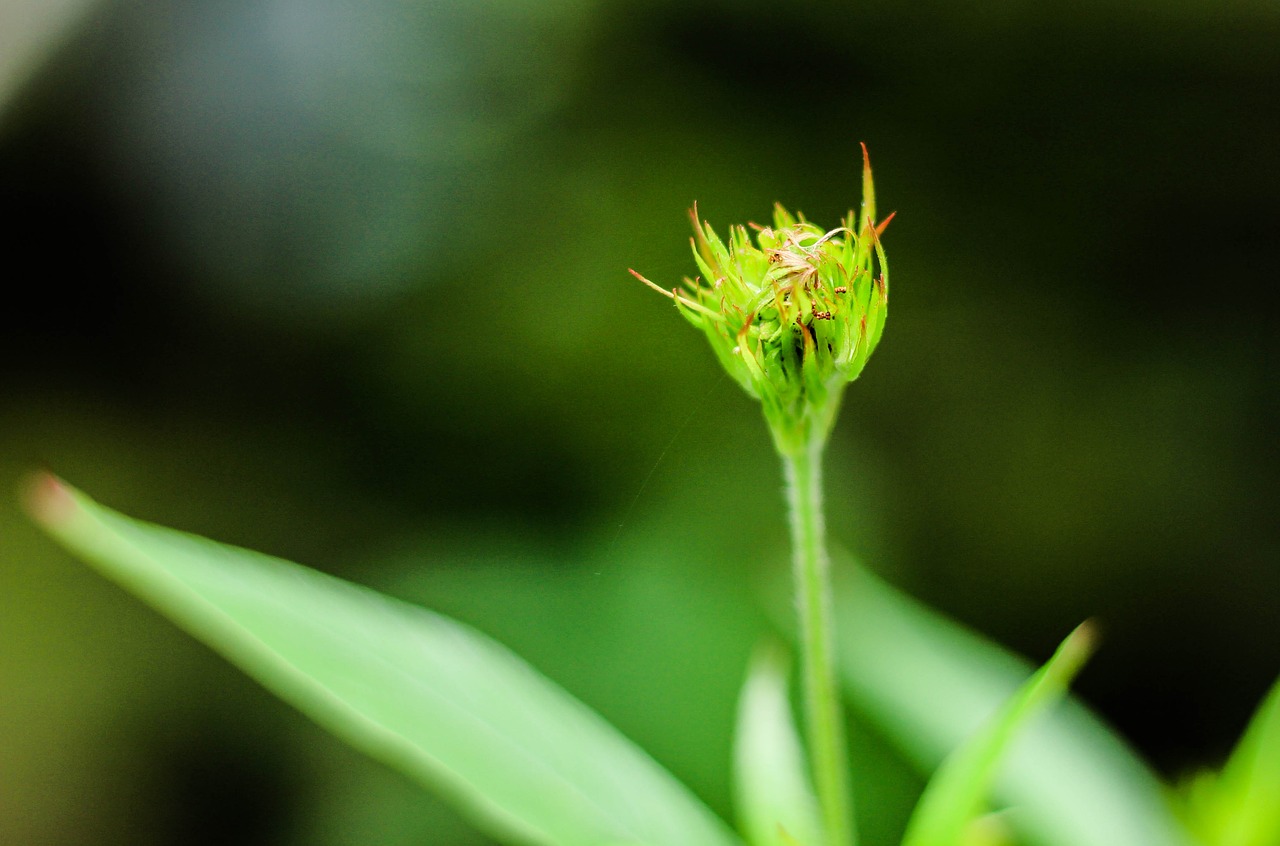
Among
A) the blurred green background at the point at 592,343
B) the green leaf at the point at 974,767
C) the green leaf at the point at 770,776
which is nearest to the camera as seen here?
the green leaf at the point at 974,767

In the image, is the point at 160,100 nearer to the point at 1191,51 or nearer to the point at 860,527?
the point at 860,527

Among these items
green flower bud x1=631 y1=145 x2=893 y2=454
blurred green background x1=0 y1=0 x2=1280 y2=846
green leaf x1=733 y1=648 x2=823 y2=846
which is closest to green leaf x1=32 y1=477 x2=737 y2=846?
green leaf x1=733 y1=648 x2=823 y2=846

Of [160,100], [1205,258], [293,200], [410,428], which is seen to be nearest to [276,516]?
[410,428]

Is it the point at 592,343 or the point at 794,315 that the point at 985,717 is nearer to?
the point at 794,315

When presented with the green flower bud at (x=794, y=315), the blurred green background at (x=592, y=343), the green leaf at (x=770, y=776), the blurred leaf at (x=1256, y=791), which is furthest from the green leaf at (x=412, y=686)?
the blurred green background at (x=592, y=343)

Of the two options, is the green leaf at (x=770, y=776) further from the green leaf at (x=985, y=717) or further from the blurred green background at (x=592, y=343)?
the blurred green background at (x=592, y=343)

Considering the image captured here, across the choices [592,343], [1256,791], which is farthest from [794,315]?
[592,343]

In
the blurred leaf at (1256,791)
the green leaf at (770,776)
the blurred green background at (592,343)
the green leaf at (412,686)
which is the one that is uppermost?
the blurred green background at (592,343)

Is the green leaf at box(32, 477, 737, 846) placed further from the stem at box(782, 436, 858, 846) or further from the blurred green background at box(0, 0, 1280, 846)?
the blurred green background at box(0, 0, 1280, 846)
